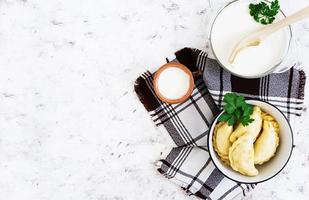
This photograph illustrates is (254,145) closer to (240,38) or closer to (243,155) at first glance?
(243,155)

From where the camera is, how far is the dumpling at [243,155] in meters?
0.91

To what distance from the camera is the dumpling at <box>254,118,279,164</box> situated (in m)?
0.93

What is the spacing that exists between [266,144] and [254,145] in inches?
1.0

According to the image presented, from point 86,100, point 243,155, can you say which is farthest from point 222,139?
point 86,100

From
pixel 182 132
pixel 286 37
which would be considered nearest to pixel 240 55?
pixel 286 37

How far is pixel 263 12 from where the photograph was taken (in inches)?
37.8

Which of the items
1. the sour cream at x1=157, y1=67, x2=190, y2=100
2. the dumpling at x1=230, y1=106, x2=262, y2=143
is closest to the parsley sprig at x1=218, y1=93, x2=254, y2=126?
the dumpling at x1=230, y1=106, x2=262, y2=143

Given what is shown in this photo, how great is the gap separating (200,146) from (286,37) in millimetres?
267

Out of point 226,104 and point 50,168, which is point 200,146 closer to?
point 226,104

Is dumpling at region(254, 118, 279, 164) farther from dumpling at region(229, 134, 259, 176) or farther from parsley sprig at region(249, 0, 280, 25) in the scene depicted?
parsley sprig at region(249, 0, 280, 25)

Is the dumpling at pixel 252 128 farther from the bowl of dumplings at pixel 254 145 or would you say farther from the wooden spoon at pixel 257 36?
the wooden spoon at pixel 257 36

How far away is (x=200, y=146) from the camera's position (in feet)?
3.40

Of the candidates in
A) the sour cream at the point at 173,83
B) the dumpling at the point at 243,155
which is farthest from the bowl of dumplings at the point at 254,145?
the sour cream at the point at 173,83

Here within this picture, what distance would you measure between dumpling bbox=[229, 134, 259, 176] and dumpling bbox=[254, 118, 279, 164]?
16 mm
